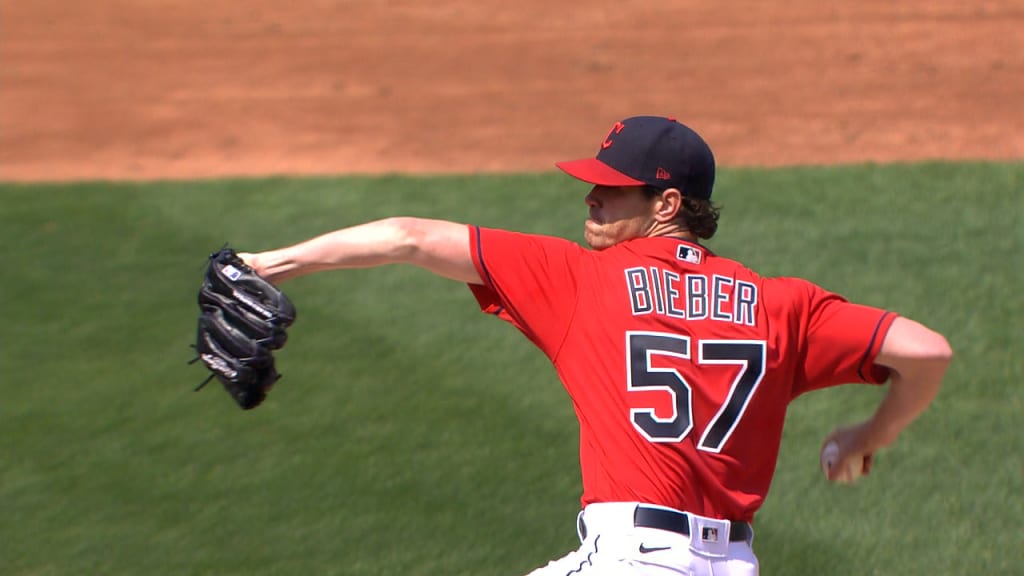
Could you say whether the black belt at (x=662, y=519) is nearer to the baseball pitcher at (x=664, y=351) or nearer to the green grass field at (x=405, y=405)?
the baseball pitcher at (x=664, y=351)

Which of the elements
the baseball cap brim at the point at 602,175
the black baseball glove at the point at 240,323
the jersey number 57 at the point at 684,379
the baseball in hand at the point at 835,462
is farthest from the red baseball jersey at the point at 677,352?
the black baseball glove at the point at 240,323

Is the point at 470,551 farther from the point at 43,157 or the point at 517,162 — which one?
the point at 43,157

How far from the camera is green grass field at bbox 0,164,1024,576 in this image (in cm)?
564

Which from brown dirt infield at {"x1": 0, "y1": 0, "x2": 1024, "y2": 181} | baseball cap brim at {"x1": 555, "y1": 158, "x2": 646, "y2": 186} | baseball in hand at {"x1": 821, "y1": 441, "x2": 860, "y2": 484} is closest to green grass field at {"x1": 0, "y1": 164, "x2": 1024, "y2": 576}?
brown dirt infield at {"x1": 0, "y1": 0, "x2": 1024, "y2": 181}

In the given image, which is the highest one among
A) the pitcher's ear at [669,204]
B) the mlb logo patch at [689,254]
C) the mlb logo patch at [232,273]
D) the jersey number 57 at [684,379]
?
the pitcher's ear at [669,204]

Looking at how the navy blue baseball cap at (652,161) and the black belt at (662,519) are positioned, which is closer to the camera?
the black belt at (662,519)

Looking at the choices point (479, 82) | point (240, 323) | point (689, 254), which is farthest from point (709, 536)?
point (479, 82)

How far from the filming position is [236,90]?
12.4 meters

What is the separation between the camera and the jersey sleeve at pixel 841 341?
337cm

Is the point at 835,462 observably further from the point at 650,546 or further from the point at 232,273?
the point at 232,273

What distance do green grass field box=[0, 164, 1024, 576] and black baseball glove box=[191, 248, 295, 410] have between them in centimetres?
221

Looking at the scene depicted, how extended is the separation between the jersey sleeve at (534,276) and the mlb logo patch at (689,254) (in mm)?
256

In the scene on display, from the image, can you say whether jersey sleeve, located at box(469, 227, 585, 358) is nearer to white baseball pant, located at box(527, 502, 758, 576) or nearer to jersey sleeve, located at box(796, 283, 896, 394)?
white baseball pant, located at box(527, 502, 758, 576)

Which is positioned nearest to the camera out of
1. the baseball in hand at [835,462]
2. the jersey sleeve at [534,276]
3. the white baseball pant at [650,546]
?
the white baseball pant at [650,546]
